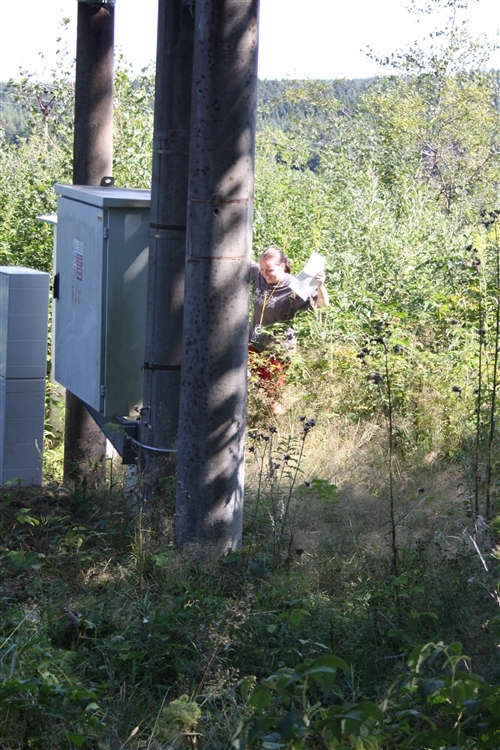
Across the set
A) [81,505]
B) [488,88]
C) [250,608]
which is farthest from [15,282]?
[488,88]

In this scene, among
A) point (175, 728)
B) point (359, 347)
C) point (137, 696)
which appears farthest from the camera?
point (359, 347)

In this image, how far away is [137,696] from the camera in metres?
3.24

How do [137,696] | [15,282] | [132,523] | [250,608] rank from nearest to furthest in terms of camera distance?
1. [137,696]
2. [250,608]
3. [132,523]
4. [15,282]

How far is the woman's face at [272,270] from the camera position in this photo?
326 inches

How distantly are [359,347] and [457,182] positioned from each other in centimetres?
1252

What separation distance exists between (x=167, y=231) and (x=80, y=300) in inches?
38.6

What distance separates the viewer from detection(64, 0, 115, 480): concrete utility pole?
603cm

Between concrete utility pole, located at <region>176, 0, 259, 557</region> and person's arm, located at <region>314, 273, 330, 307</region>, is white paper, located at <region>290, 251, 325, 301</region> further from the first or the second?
concrete utility pole, located at <region>176, 0, 259, 557</region>

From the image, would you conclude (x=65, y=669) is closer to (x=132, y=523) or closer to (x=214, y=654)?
(x=214, y=654)

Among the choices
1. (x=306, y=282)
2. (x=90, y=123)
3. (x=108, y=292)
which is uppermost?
(x=90, y=123)

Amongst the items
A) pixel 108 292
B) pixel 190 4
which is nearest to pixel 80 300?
A: pixel 108 292

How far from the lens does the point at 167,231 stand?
15.9 feet

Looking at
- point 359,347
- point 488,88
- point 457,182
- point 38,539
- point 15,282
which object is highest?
point 488,88

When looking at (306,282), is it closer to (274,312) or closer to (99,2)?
(274,312)
